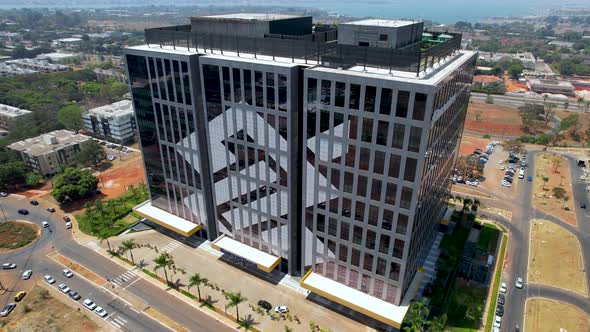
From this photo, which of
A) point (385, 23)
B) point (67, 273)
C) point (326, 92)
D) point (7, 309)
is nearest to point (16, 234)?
point (67, 273)

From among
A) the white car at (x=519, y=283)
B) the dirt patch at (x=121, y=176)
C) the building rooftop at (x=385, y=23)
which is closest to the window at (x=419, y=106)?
the building rooftop at (x=385, y=23)

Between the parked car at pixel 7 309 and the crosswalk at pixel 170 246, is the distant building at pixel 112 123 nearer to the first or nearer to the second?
the crosswalk at pixel 170 246

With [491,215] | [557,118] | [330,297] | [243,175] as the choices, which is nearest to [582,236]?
[491,215]

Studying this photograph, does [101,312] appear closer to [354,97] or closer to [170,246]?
[170,246]

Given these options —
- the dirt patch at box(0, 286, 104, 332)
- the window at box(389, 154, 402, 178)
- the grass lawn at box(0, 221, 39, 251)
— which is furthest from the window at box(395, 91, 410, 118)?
the grass lawn at box(0, 221, 39, 251)

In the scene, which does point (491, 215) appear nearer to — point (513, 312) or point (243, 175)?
point (513, 312)

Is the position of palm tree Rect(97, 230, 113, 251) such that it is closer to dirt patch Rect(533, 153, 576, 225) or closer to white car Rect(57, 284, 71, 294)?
white car Rect(57, 284, 71, 294)
